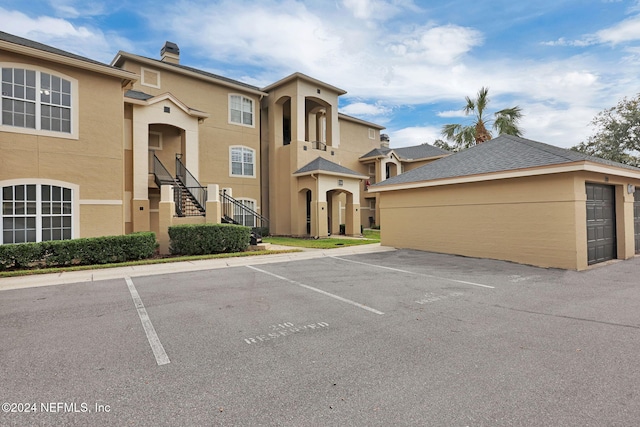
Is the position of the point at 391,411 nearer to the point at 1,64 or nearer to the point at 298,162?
the point at 1,64

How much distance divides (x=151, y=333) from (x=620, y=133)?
36124 mm

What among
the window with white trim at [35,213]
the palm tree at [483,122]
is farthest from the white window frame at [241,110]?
the palm tree at [483,122]

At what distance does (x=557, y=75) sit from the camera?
57.8 ft

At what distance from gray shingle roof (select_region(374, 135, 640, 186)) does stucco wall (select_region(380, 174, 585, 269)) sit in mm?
→ 506

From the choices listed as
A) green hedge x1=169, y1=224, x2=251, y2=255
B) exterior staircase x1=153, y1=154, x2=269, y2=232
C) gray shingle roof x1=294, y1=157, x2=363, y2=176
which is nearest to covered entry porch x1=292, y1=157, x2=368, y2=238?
gray shingle roof x1=294, y1=157, x2=363, y2=176

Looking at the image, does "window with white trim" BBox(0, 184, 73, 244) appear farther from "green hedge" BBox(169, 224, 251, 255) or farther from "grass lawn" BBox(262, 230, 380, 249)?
"grass lawn" BBox(262, 230, 380, 249)

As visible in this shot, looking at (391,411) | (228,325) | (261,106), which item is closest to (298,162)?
(261,106)

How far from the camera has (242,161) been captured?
67.6 feet

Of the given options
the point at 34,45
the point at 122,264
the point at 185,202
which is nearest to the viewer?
the point at 122,264

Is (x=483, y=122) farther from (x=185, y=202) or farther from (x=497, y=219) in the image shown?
(x=185, y=202)

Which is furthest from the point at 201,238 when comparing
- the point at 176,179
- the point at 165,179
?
the point at 176,179

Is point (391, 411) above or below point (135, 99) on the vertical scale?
below

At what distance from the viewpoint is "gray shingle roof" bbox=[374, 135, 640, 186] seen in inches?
407

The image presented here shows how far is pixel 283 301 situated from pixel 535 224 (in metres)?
8.91
